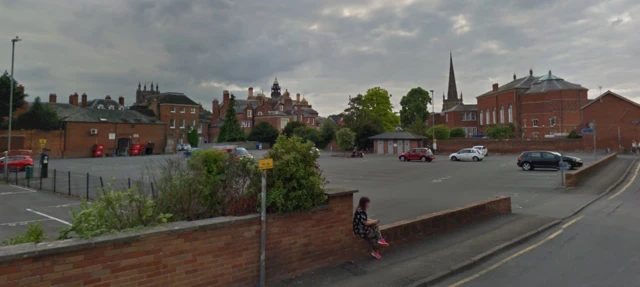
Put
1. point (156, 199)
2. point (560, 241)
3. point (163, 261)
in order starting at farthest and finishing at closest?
1. point (560, 241)
2. point (156, 199)
3. point (163, 261)

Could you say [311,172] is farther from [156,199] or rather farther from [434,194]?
→ [434,194]

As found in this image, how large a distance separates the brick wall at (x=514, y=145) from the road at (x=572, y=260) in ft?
156

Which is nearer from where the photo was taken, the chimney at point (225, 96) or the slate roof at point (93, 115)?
the slate roof at point (93, 115)

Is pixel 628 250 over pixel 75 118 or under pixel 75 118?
under

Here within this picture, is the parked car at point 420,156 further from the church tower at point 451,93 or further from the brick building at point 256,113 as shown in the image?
the church tower at point 451,93

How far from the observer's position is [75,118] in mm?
50500

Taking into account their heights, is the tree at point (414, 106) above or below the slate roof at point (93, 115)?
above

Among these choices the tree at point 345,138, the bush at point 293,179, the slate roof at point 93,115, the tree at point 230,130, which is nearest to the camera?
the bush at point 293,179

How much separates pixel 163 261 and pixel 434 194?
1449 centimetres

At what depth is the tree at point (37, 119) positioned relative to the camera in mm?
46531

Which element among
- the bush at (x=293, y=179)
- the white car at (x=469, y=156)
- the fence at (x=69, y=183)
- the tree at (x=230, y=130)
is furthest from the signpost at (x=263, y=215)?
the tree at (x=230, y=130)

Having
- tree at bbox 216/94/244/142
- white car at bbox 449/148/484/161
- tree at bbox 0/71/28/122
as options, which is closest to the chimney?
tree at bbox 216/94/244/142

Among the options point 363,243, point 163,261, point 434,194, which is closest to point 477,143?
point 434,194

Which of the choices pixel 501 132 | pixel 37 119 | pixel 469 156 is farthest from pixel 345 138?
pixel 37 119
